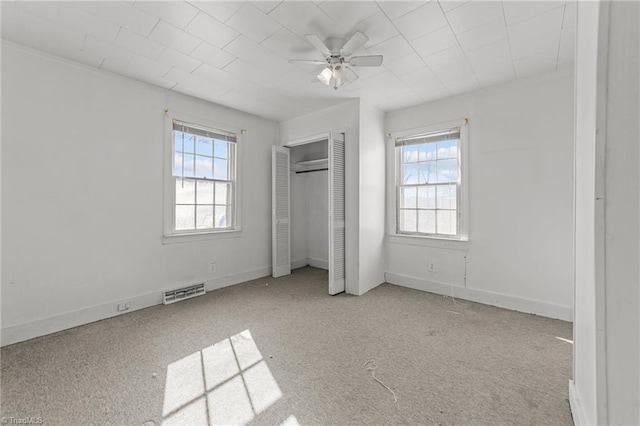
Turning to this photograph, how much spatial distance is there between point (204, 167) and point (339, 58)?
7.84 ft

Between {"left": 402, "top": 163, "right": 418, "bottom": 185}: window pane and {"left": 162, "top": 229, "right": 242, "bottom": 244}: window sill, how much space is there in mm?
2623

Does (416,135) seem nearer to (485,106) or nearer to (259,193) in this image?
(485,106)

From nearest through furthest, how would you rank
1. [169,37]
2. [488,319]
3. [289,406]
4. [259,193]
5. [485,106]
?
[289,406] → [169,37] → [488,319] → [485,106] → [259,193]

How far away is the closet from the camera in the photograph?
379cm

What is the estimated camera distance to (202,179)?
382 centimetres

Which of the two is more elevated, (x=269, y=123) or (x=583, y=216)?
(x=269, y=123)

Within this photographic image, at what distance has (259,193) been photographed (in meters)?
4.50

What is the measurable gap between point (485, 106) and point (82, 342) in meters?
4.86

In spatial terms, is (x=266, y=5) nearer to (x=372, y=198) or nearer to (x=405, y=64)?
(x=405, y=64)

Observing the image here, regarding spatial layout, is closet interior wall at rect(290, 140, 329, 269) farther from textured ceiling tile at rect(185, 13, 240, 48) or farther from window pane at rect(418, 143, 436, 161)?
textured ceiling tile at rect(185, 13, 240, 48)

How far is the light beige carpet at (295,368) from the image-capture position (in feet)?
5.37

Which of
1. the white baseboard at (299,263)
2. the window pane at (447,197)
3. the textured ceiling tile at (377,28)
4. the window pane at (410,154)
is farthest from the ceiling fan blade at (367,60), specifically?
the white baseboard at (299,263)

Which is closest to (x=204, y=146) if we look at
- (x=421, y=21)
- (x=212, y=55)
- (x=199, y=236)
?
(x=199, y=236)

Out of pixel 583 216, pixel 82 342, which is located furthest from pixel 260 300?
pixel 583 216
